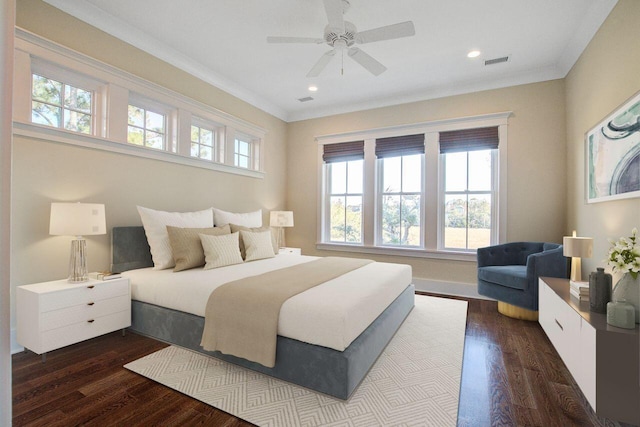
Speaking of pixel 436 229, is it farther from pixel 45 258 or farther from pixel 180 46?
pixel 45 258

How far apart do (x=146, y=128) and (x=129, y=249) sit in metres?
1.36

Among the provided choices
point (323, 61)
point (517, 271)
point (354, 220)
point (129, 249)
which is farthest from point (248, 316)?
point (354, 220)

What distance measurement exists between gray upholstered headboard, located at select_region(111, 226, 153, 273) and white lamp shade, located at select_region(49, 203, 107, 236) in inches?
18.4

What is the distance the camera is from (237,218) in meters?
4.01

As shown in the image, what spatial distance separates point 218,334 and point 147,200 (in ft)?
6.39

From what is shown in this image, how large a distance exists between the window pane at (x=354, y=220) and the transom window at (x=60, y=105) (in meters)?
3.65

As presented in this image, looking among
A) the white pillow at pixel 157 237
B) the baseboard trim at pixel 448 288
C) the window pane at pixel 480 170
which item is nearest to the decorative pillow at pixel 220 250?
the white pillow at pixel 157 237

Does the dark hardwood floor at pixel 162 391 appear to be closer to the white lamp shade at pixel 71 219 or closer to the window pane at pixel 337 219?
the white lamp shade at pixel 71 219

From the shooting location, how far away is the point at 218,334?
7.04ft

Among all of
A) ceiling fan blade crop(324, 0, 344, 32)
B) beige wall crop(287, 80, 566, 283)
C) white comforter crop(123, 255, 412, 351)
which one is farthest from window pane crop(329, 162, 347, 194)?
ceiling fan blade crop(324, 0, 344, 32)

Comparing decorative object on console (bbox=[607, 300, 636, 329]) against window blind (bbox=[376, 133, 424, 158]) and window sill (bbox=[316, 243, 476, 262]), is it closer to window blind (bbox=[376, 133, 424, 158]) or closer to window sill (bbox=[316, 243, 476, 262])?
window sill (bbox=[316, 243, 476, 262])

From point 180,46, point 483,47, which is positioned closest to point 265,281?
point 180,46

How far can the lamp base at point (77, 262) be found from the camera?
2.49 metres

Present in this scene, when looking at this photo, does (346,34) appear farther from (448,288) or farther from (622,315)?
(448,288)
